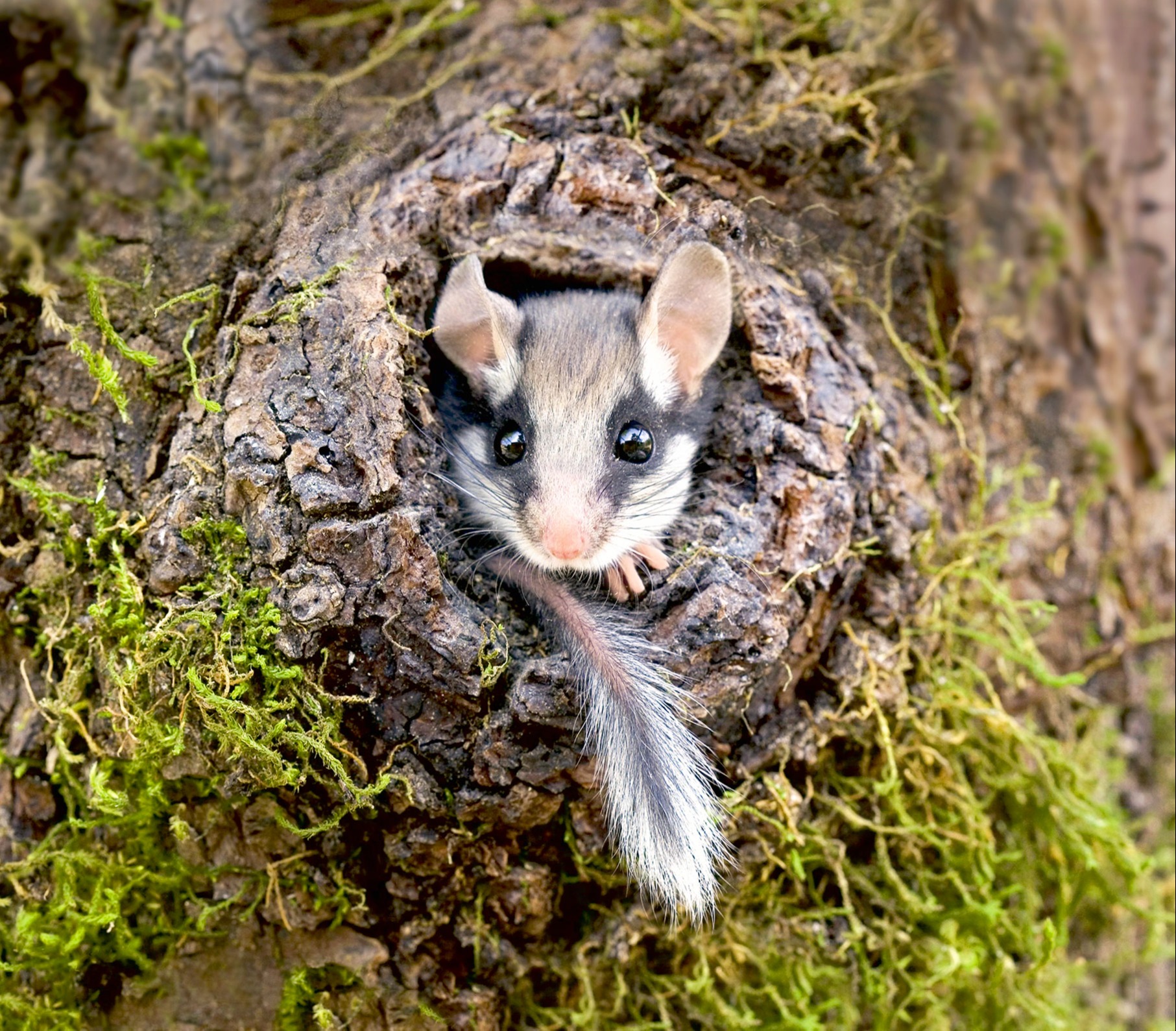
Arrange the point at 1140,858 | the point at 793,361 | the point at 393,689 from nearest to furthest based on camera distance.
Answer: the point at 393,689 → the point at 793,361 → the point at 1140,858

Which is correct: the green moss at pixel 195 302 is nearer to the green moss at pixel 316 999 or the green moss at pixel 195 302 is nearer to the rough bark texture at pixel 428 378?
the rough bark texture at pixel 428 378

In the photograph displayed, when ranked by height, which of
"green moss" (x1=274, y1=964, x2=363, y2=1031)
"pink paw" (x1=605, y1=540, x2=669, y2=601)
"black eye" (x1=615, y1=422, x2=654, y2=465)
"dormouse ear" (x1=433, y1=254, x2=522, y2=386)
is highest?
"dormouse ear" (x1=433, y1=254, x2=522, y2=386)

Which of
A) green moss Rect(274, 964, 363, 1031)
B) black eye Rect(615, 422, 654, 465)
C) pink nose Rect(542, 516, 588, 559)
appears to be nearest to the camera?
green moss Rect(274, 964, 363, 1031)

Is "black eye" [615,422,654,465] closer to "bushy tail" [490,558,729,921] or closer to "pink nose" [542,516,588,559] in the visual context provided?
"pink nose" [542,516,588,559]

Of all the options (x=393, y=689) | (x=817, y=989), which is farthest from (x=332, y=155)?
(x=817, y=989)

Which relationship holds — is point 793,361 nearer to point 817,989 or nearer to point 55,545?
point 817,989

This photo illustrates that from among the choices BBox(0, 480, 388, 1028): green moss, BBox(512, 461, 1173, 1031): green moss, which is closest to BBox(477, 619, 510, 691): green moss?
BBox(0, 480, 388, 1028): green moss
